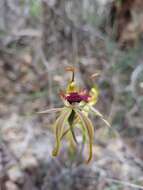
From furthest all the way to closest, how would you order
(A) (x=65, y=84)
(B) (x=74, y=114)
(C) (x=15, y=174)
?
(A) (x=65, y=84) < (C) (x=15, y=174) < (B) (x=74, y=114)

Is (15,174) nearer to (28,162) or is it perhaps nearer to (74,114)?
(28,162)

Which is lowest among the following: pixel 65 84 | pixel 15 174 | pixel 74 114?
pixel 15 174

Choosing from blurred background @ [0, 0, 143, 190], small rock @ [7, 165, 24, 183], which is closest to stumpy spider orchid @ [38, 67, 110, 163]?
blurred background @ [0, 0, 143, 190]

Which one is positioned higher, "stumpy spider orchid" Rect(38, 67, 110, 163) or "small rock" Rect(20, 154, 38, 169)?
"stumpy spider orchid" Rect(38, 67, 110, 163)

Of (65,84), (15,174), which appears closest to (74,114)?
(15,174)

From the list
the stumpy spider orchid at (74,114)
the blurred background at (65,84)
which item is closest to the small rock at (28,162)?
the blurred background at (65,84)

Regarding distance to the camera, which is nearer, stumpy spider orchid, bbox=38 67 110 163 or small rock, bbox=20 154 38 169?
stumpy spider orchid, bbox=38 67 110 163

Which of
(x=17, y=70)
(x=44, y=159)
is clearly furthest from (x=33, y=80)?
(x=44, y=159)

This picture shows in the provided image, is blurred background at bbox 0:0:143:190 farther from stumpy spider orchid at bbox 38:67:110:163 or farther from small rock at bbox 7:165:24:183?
stumpy spider orchid at bbox 38:67:110:163
